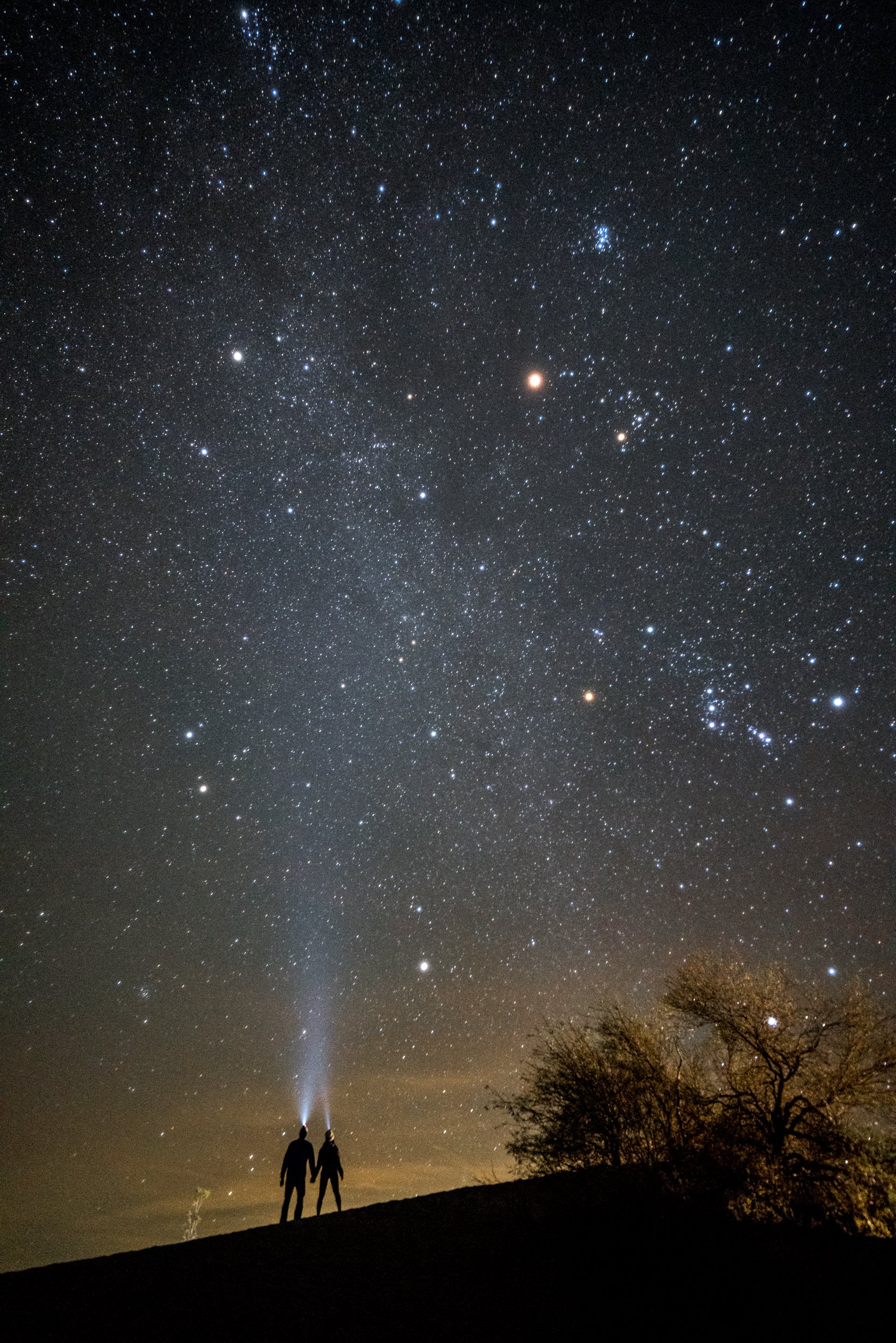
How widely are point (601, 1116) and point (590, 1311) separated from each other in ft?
23.2

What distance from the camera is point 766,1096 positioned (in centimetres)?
1160

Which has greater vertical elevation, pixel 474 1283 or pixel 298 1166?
pixel 298 1166

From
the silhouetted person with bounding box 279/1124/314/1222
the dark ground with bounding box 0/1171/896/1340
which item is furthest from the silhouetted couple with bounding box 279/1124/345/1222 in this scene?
the dark ground with bounding box 0/1171/896/1340

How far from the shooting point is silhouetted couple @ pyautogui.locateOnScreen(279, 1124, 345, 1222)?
862 cm

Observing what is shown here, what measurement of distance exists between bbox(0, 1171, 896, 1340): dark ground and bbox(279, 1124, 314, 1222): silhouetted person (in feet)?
7.88

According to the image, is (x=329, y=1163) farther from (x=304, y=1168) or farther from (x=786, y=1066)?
(x=786, y=1066)

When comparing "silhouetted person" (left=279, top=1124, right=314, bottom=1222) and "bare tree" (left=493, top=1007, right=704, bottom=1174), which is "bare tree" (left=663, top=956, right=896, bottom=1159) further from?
"silhouetted person" (left=279, top=1124, right=314, bottom=1222)

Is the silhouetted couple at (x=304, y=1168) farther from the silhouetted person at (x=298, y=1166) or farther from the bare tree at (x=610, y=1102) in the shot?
the bare tree at (x=610, y=1102)

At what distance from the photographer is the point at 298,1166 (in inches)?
347

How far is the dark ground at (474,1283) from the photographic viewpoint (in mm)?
4254

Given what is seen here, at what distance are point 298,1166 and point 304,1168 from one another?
3.8 inches

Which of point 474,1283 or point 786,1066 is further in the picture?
point 786,1066

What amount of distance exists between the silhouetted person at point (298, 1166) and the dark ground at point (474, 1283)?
240cm

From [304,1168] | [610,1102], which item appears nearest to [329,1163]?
[304,1168]
